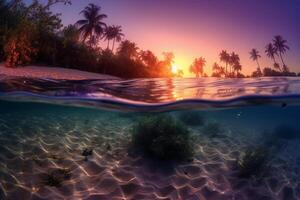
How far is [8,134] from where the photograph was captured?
11086 mm

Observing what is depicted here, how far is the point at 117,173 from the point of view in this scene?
886 cm

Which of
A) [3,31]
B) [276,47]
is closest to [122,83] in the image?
[3,31]

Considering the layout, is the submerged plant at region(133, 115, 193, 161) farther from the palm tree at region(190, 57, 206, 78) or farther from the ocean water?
the palm tree at region(190, 57, 206, 78)

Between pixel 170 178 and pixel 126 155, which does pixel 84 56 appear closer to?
pixel 126 155

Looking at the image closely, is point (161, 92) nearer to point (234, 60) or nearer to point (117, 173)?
point (117, 173)

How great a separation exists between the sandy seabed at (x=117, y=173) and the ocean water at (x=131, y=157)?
30 mm

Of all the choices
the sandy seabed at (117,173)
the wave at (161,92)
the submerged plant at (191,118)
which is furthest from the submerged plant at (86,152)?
the submerged plant at (191,118)

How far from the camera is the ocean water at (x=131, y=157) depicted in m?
7.91

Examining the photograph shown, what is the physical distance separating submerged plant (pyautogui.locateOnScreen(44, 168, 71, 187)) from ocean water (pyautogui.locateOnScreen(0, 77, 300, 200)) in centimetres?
3

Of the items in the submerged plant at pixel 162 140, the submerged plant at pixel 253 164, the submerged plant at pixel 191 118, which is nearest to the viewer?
the submerged plant at pixel 253 164

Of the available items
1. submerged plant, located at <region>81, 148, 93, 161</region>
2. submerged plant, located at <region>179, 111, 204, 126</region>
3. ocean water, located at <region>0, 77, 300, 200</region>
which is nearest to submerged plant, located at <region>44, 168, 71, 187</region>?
ocean water, located at <region>0, 77, 300, 200</region>

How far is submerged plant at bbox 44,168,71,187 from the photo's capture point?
7728 millimetres

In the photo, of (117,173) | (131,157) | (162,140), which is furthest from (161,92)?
(117,173)

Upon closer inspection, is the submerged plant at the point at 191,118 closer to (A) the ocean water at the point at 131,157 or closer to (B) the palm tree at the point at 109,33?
(A) the ocean water at the point at 131,157
